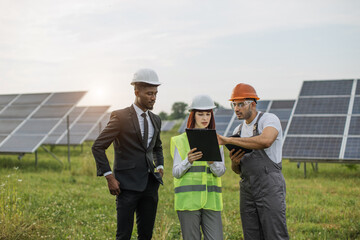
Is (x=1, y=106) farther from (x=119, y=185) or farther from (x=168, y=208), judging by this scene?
(x=119, y=185)

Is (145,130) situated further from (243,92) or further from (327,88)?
(327,88)

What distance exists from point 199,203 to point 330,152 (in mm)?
8092

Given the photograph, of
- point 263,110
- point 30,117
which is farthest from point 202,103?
point 263,110

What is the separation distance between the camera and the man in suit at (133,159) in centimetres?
373

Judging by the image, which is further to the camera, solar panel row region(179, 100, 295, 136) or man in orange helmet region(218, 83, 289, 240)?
solar panel row region(179, 100, 295, 136)

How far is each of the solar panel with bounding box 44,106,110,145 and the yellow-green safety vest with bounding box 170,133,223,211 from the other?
16.0 metres

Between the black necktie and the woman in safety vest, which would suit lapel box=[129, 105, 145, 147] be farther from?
the woman in safety vest

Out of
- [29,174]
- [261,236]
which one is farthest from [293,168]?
[261,236]

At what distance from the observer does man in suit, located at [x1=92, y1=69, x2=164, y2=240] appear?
3727 mm

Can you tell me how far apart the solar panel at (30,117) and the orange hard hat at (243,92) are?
10424mm

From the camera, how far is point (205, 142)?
131 inches

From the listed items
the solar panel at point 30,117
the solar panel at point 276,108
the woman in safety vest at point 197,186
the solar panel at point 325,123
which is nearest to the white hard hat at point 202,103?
the woman in safety vest at point 197,186

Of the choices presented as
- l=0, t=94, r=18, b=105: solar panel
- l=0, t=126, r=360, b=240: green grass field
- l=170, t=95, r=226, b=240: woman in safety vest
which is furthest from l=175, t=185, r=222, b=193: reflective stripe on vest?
l=0, t=94, r=18, b=105: solar panel

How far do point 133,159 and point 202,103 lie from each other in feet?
2.87
